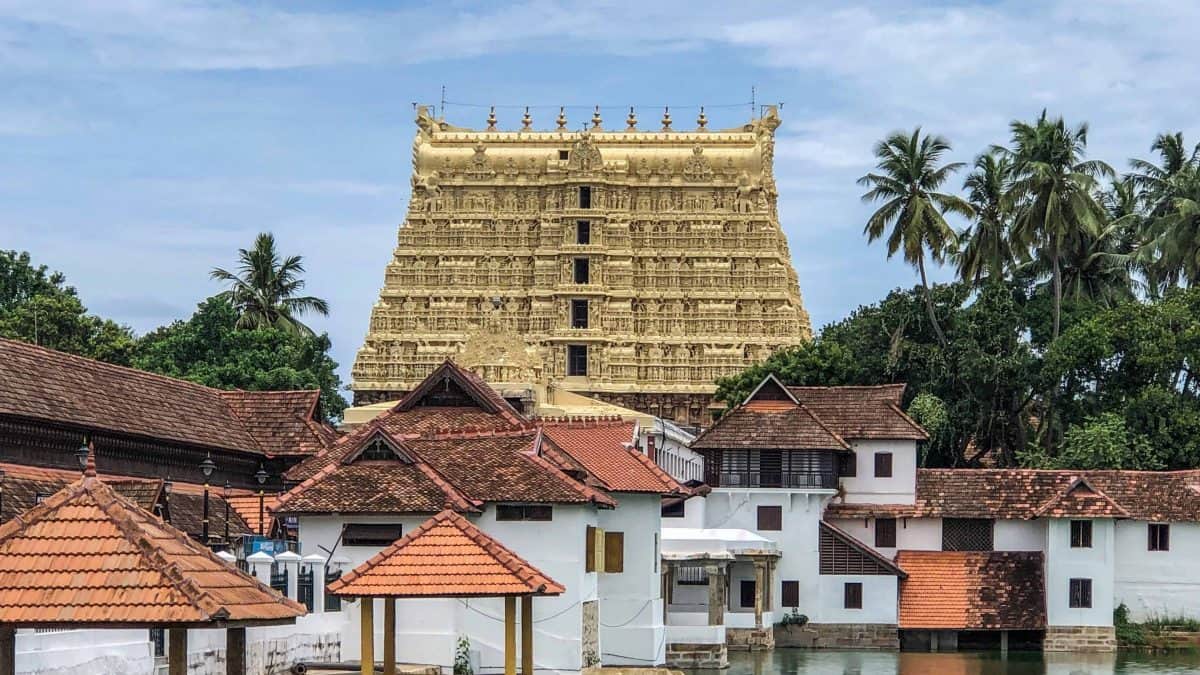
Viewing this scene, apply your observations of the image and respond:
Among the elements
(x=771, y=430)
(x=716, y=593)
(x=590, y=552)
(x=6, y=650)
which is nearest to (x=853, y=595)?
(x=771, y=430)

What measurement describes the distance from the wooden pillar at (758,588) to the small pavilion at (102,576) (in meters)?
45.2

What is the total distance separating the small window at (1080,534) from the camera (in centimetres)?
7031

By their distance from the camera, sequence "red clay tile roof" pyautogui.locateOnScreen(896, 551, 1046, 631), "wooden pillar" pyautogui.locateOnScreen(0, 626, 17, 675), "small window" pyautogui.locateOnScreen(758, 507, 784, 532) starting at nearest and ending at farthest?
"wooden pillar" pyautogui.locateOnScreen(0, 626, 17, 675), "red clay tile roof" pyautogui.locateOnScreen(896, 551, 1046, 631), "small window" pyautogui.locateOnScreen(758, 507, 784, 532)

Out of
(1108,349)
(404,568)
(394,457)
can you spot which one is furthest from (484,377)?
(404,568)

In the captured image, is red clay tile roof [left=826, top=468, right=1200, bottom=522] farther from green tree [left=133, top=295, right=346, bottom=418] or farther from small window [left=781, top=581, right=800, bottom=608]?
green tree [left=133, top=295, right=346, bottom=418]

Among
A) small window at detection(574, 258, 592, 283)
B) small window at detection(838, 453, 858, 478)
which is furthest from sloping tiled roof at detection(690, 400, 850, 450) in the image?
small window at detection(574, 258, 592, 283)

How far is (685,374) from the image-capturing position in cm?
11300

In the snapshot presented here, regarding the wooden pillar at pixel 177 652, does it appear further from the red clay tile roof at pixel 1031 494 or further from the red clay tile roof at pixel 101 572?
the red clay tile roof at pixel 1031 494

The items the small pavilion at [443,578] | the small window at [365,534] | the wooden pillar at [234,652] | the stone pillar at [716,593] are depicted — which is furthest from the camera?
the stone pillar at [716,593]

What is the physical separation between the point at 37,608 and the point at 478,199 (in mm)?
94347

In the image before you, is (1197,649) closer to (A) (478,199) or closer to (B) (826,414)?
(B) (826,414)

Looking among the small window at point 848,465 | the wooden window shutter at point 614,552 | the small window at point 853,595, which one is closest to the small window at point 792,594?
the small window at point 853,595

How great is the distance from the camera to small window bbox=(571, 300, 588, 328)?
375ft

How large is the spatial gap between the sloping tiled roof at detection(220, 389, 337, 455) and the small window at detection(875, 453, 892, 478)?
21627 mm
